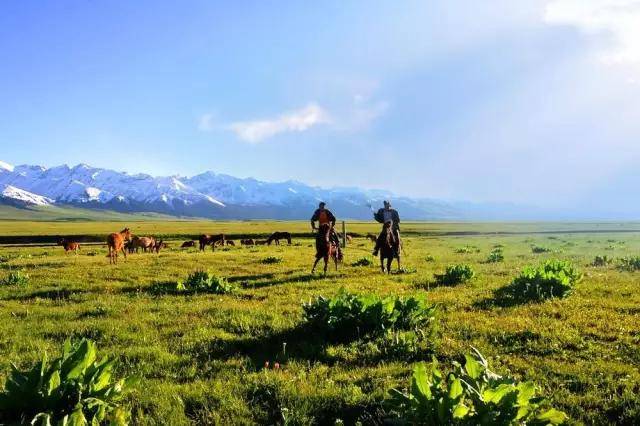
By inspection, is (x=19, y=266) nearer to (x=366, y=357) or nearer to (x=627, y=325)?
(x=366, y=357)

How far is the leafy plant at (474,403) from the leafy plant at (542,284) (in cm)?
909

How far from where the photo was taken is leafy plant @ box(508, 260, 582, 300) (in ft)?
44.9

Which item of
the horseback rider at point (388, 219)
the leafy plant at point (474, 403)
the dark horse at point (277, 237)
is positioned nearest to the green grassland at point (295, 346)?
the leafy plant at point (474, 403)

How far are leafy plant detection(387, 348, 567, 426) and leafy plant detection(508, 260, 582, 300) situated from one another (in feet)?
29.8

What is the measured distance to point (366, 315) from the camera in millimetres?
9578

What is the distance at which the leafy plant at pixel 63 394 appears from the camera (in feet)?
17.5

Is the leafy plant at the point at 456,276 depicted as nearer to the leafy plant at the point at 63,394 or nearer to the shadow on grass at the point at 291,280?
the shadow on grass at the point at 291,280

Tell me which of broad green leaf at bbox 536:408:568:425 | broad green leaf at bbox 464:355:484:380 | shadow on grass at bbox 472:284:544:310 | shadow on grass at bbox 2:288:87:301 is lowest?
shadow on grass at bbox 2:288:87:301

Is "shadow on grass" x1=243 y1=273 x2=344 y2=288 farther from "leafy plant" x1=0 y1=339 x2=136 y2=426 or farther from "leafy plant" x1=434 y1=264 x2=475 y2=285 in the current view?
Answer: "leafy plant" x1=0 y1=339 x2=136 y2=426

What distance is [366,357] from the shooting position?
27.5 feet

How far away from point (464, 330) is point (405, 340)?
6.31ft

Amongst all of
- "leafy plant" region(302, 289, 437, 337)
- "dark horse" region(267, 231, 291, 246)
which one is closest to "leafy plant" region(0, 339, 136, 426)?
"leafy plant" region(302, 289, 437, 337)

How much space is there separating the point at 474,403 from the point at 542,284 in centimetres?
1051

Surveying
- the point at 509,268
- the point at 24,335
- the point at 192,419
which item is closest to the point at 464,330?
the point at 192,419
